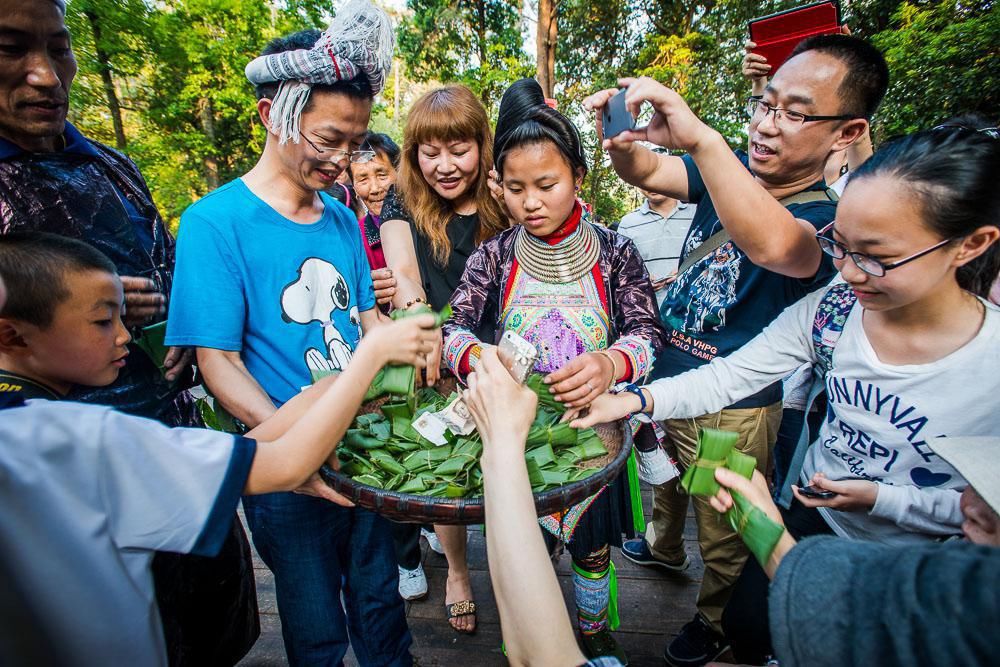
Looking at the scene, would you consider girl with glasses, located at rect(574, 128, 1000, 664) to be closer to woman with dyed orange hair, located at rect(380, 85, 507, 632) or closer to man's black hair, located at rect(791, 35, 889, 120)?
man's black hair, located at rect(791, 35, 889, 120)

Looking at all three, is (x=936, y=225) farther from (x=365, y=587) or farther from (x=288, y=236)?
(x=365, y=587)

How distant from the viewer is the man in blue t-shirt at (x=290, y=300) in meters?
1.41

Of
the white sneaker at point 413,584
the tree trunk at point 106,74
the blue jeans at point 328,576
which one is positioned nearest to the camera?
the blue jeans at point 328,576

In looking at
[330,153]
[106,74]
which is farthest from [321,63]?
[106,74]

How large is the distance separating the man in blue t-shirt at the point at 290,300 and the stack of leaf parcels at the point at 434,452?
0.25 meters

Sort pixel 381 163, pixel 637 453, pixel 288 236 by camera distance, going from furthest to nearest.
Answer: pixel 381 163 → pixel 637 453 → pixel 288 236

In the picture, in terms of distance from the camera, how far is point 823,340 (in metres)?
1.53

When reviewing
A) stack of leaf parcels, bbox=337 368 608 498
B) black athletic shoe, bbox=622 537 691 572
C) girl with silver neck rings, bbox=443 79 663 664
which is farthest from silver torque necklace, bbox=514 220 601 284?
black athletic shoe, bbox=622 537 691 572

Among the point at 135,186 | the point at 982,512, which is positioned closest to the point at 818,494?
the point at 982,512

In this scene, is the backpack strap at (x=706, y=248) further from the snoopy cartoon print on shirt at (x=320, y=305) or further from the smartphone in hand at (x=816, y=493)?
the snoopy cartoon print on shirt at (x=320, y=305)

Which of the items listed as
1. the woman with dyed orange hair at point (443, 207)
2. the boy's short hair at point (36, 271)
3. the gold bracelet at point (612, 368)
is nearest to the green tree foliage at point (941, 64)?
the woman with dyed orange hair at point (443, 207)

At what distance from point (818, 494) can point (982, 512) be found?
427mm

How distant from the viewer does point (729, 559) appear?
1997mm

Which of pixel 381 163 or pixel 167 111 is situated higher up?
pixel 167 111
